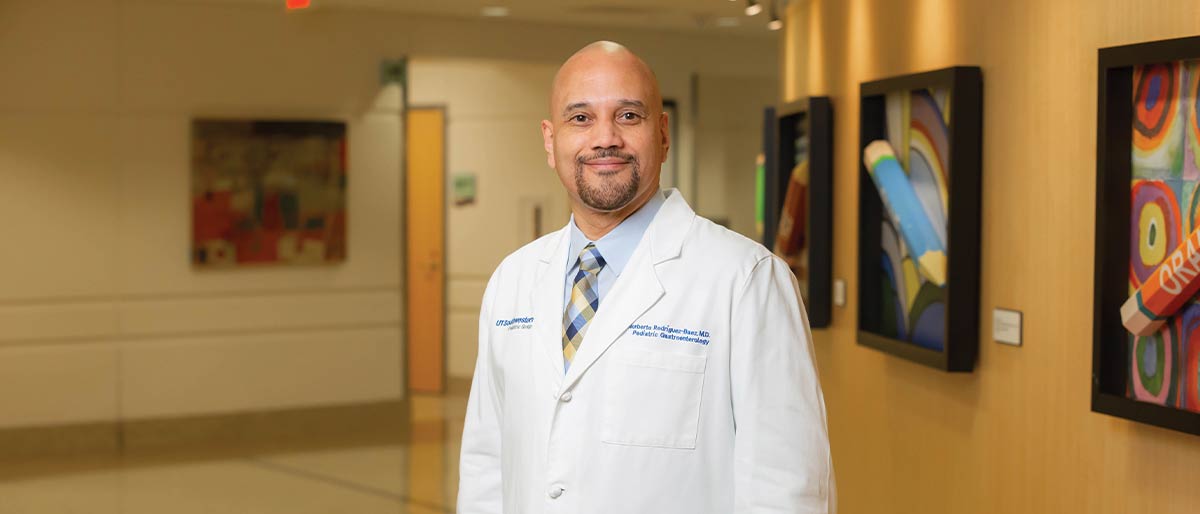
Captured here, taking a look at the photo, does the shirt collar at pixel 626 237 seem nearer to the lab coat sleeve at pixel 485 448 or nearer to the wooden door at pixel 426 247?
the lab coat sleeve at pixel 485 448

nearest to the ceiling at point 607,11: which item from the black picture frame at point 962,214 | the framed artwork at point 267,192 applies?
the framed artwork at point 267,192

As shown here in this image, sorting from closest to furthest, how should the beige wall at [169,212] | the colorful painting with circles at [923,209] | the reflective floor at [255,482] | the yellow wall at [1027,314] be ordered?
the yellow wall at [1027,314], the colorful painting with circles at [923,209], the reflective floor at [255,482], the beige wall at [169,212]

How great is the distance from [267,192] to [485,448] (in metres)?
6.97

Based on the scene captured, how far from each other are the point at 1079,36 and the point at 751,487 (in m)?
2.12

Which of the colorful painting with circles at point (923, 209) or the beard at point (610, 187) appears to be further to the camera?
the colorful painting with circles at point (923, 209)

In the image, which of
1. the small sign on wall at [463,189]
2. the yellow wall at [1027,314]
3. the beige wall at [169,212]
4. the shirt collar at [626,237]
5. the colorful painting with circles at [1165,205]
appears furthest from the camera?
the small sign on wall at [463,189]

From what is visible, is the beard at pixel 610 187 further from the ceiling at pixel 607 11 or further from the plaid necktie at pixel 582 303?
the ceiling at pixel 607 11

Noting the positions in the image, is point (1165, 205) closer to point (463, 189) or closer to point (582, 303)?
point (582, 303)

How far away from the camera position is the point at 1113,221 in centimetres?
335

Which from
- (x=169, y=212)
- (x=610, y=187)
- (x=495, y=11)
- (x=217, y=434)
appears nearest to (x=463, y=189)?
(x=495, y=11)

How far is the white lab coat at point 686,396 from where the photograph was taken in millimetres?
2102

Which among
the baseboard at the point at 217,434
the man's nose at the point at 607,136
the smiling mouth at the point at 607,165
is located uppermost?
the man's nose at the point at 607,136

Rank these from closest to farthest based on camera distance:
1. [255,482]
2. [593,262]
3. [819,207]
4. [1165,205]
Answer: [593,262] < [1165,205] < [819,207] < [255,482]

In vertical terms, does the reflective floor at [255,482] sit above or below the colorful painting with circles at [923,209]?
below
